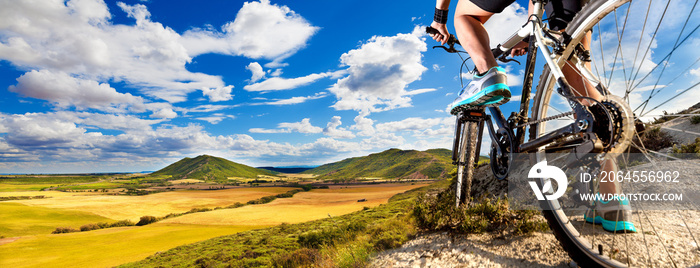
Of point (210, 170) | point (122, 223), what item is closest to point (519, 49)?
point (122, 223)

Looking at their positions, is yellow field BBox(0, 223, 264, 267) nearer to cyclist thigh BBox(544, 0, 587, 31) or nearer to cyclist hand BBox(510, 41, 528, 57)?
cyclist hand BBox(510, 41, 528, 57)

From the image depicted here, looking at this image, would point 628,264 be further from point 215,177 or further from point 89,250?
point 215,177

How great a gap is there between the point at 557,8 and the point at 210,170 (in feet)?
638

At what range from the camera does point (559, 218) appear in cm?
258

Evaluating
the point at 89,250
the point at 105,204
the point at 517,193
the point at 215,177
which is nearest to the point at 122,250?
the point at 89,250

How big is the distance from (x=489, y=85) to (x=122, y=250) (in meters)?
52.1

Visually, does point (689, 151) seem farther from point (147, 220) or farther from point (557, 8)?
point (147, 220)

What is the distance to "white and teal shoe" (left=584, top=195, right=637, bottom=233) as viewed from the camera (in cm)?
260

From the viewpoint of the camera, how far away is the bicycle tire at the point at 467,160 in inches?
155

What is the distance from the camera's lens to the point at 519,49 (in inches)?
141

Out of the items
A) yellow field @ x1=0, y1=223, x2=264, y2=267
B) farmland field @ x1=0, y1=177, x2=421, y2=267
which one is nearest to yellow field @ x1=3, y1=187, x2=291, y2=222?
farmland field @ x1=0, y1=177, x2=421, y2=267

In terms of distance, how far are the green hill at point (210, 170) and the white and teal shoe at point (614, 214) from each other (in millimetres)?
176037

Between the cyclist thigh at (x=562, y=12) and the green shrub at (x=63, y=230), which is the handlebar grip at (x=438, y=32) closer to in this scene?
the cyclist thigh at (x=562, y=12)

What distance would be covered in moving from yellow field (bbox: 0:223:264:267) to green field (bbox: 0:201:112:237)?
30.9 ft
